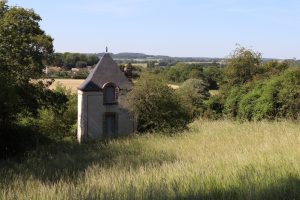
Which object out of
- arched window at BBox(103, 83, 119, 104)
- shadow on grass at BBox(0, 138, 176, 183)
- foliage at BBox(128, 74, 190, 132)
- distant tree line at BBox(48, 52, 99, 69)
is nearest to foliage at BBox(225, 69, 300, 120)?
foliage at BBox(128, 74, 190, 132)

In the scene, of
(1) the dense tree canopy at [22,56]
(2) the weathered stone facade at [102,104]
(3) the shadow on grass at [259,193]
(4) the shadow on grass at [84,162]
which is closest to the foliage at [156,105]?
(1) the dense tree canopy at [22,56]

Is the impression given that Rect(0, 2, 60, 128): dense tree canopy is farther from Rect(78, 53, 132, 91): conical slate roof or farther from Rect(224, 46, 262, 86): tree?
Rect(224, 46, 262, 86): tree

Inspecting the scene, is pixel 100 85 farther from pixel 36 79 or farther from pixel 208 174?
pixel 208 174

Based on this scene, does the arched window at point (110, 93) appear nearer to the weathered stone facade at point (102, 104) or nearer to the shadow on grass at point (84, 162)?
the weathered stone facade at point (102, 104)

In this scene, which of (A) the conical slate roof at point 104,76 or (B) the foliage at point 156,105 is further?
(A) the conical slate roof at point 104,76

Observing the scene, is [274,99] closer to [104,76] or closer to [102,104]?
[102,104]

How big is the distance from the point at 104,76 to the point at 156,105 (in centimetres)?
1241

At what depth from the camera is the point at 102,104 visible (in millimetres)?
38594

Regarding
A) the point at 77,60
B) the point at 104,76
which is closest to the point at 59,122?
the point at 104,76

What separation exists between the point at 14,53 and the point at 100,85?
14.1 metres

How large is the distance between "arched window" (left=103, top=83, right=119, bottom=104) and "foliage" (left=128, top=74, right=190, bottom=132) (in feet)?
30.7

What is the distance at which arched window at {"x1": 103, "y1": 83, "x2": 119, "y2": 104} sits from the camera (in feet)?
126

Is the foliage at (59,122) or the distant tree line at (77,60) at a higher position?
the distant tree line at (77,60)

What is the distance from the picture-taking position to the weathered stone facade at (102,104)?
124 ft
